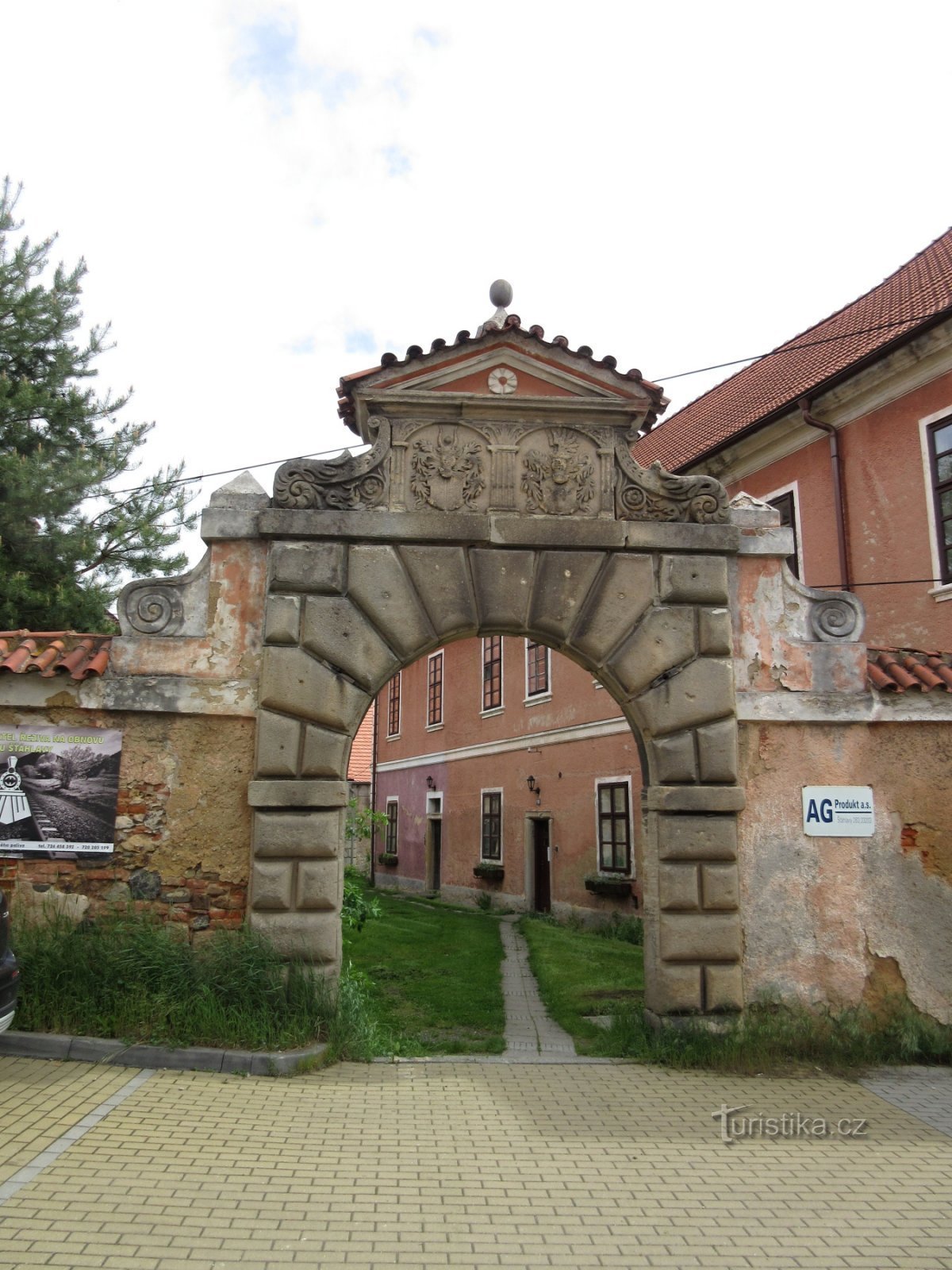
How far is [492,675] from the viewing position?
21.4 m

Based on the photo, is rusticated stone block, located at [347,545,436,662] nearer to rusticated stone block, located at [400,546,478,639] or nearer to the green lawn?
rusticated stone block, located at [400,546,478,639]

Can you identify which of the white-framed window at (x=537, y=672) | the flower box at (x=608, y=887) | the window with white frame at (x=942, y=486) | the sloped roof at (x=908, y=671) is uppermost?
the window with white frame at (x=942, y=486)

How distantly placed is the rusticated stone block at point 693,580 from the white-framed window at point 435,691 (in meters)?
16.4

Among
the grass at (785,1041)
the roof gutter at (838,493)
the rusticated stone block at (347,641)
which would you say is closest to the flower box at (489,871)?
the roof gutter at (838,493)

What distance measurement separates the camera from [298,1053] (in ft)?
21.4

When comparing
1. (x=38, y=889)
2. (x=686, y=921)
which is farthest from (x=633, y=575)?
(x=38, y=889)

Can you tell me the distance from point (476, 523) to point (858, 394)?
7.57 m

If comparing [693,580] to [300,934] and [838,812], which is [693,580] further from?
[300,934]

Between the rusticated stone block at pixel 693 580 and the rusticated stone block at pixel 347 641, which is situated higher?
the rusticated stone block at pixel 693 580

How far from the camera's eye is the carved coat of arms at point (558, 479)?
784 cm

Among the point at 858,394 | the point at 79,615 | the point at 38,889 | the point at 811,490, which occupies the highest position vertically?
the point at 858,394

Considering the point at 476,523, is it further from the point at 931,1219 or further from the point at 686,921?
the point at 931,1219

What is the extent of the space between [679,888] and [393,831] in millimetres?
20077

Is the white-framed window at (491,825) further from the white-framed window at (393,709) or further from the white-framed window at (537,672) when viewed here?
the white-framed window at (393,709)
